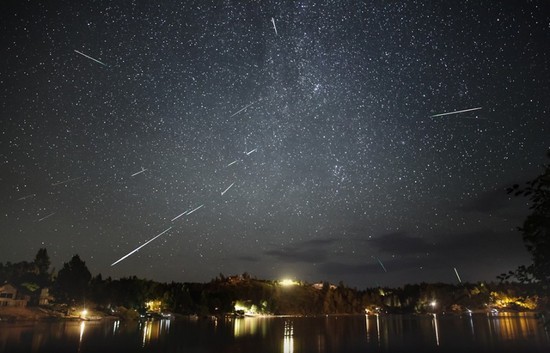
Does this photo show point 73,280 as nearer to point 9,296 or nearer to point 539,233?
point 9,296

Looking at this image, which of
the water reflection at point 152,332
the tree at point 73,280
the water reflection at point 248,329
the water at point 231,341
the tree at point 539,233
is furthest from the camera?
the tree at point 73,280

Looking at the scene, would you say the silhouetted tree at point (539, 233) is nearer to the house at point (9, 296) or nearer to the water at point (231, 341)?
the water at point (231, 341)

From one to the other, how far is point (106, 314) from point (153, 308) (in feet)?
158

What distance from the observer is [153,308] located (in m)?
172

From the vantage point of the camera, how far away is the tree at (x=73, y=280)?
366 feet

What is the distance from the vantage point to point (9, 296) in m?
101

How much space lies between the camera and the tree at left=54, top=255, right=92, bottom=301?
112 metres

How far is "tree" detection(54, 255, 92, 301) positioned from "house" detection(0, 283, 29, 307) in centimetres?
1052

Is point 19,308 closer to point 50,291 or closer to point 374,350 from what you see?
point 50,291

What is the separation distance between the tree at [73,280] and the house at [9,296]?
10522 millimetres

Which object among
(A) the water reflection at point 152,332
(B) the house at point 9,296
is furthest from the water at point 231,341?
(B) the house at point 9,296

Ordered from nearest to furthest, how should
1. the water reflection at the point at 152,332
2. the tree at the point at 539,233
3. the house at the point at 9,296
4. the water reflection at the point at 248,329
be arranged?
the tree at the point at 539,233, the water reflection at the point at 152,332, the water reflection at the point at 248,329, the house at the point at 9,296

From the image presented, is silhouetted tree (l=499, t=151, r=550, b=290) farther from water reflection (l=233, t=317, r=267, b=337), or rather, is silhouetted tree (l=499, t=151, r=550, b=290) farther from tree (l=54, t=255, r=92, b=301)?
tree (l=54, t=255, r=92, b=301)

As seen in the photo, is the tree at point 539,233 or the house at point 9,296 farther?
the house at point 9,296
